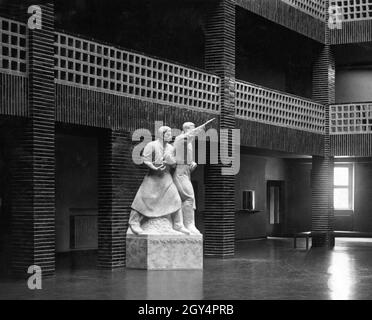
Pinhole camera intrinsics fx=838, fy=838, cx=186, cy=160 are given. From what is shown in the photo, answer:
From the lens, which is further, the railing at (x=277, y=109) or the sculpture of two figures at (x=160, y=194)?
the railing at (x=277, y=109)

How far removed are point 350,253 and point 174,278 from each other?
10233mm

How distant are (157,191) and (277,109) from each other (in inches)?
324

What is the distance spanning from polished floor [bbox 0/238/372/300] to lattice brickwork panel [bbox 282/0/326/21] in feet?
27.6

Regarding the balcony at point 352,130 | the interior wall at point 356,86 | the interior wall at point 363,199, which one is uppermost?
the interior wall at point 356,86

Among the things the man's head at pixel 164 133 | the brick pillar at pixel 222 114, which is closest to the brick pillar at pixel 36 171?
the man's head at pixel 164 133

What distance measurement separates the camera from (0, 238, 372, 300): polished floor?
14906 mm

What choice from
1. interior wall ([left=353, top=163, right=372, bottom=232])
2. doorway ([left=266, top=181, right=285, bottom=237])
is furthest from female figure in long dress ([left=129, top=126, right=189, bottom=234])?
interior wall ([left=353, top=163, right=372, bottom=232])

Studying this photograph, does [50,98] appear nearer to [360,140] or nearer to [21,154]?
[21,154]

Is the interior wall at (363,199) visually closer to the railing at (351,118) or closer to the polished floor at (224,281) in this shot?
the railing at (351,118)

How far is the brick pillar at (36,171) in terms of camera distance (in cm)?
1702

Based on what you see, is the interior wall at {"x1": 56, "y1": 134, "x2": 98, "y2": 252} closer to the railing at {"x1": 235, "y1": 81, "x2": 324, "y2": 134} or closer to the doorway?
the railing at {"x1": 235, "y1": 81, "x2": 324, "y2": 134}

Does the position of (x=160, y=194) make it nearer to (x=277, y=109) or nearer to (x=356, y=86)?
(x=277, y=109)

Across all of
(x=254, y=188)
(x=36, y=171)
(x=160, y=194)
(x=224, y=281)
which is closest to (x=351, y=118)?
(x=254, y=188)

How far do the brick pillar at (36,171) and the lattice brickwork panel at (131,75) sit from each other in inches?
25.5
